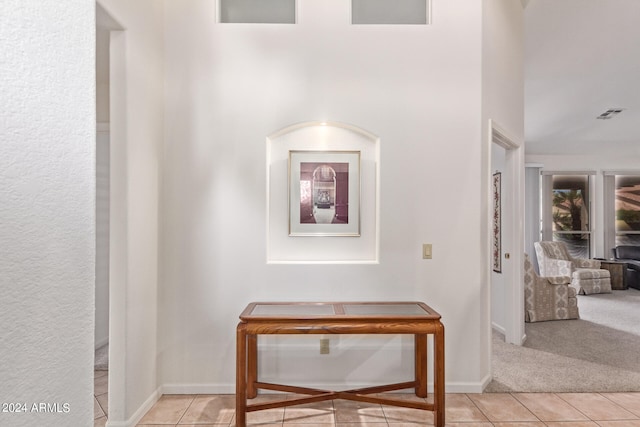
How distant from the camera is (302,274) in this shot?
293cm

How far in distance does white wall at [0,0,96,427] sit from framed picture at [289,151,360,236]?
82.8 inches

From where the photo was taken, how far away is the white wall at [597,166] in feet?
25.3

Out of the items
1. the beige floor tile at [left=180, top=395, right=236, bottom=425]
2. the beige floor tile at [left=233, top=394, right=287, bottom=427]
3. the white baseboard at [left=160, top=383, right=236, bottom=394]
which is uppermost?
the white baseboard at [left=160, top=383, right=236, bottom=394]

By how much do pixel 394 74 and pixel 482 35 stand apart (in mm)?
753

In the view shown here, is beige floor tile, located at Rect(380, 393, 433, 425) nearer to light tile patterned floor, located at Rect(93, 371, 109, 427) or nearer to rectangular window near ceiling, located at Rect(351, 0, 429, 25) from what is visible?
light tile patterned floor, located at Rect(93, 371, 109, 427)

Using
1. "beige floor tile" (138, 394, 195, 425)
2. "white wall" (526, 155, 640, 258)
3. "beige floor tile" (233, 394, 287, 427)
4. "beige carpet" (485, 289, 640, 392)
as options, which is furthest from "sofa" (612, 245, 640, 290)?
"beige floor tile" (138, 394, 195, 425)

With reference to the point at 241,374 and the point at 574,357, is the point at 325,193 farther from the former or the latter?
the point at 574,357

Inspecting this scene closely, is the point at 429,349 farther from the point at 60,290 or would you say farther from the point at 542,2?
the point at 542,2

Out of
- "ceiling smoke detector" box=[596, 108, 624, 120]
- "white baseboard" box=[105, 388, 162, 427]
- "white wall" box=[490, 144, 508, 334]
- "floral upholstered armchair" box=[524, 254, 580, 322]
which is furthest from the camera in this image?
"ceiling smoke detector" box=[596, 108, 624, 120]

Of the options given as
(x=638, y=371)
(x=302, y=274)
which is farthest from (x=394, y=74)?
(x=638, y=371)

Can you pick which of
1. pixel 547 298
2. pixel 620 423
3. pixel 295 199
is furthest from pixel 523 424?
pixel 547 298

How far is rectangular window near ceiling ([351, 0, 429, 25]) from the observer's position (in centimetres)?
302

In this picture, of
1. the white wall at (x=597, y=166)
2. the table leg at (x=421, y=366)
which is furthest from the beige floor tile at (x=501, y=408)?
the white wall at (x=597, y=166)

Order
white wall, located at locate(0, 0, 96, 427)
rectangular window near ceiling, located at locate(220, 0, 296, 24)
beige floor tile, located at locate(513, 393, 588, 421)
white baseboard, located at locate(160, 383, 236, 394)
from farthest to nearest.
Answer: rectangular window near ceiling, located at locate(220, 0, 296, 24) < white baseboard, located at locate(160, 383, 236, 394) < beige floor tile, located at locate(513, 393, 588, 421) < white wall, located at locate(0, 0, 96, 427)
